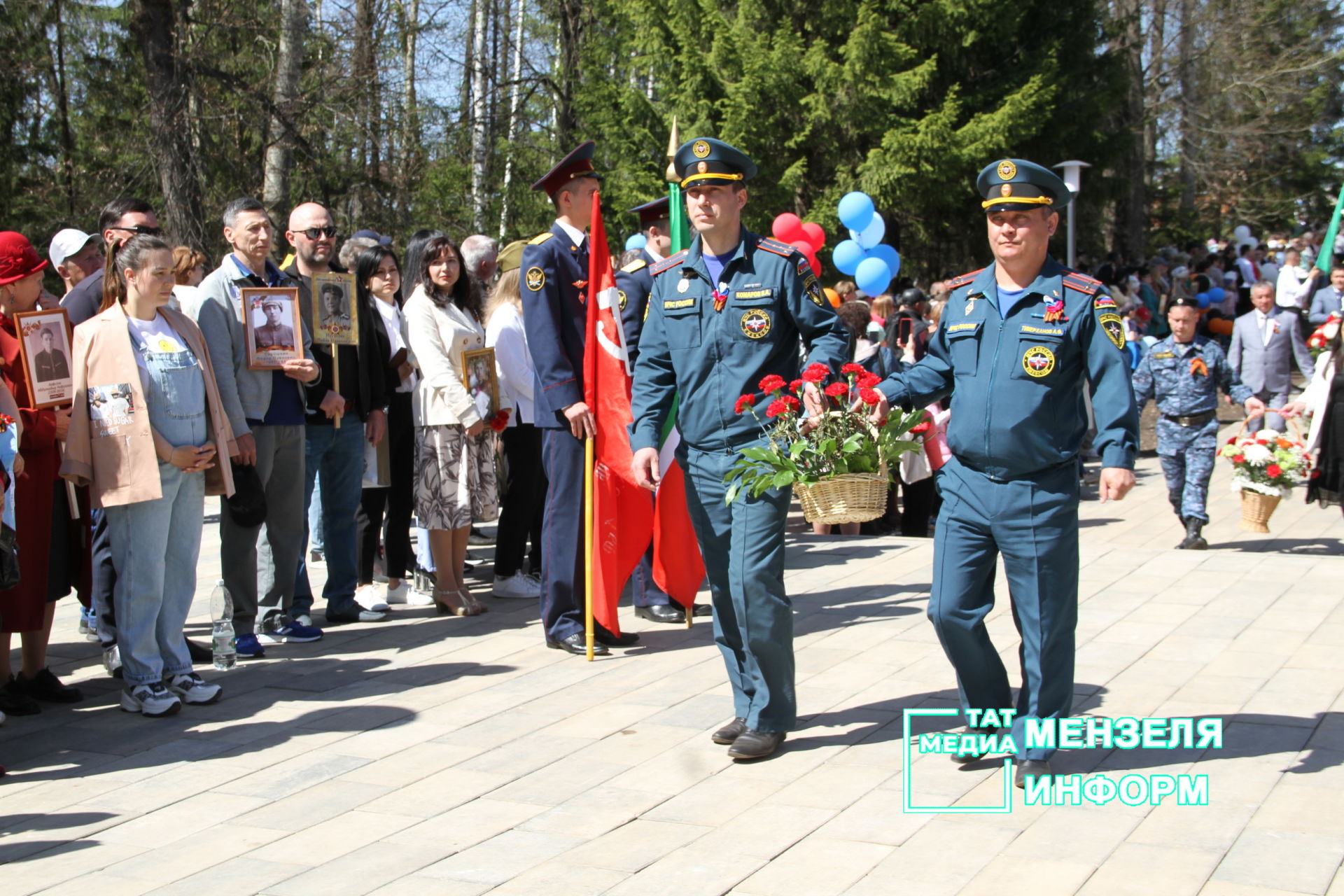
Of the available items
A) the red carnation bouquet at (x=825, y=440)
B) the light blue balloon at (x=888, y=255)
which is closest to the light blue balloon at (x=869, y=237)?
the light blue balloon at (x=888, y=255)

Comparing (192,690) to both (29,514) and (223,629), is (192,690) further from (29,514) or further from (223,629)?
(29,514)

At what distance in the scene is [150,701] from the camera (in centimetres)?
558

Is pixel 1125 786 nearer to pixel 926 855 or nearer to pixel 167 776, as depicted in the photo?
pixel 926 855

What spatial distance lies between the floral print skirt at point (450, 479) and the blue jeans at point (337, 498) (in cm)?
36

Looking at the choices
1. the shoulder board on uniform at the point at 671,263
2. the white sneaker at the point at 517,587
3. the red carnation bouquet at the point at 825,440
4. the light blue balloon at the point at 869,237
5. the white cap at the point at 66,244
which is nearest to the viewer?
the red carnation bouquet at the point at 825,440

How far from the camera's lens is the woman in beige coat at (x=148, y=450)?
17.9 ft

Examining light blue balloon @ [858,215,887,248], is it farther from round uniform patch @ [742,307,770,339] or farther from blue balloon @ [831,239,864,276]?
round uniform patch @ [742,307,770,339]

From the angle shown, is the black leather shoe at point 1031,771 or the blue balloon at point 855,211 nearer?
the black leather shoe at point 1031,771

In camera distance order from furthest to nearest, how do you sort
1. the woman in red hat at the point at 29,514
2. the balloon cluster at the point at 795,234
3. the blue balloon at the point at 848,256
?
1. the blue balloon at the point at 848,256
2. the balloon cluster at the point at 795,234
3. the woman in red hat at the point at 29,514

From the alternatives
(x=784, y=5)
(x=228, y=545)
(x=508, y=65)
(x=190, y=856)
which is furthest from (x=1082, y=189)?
(x=190, y=856)

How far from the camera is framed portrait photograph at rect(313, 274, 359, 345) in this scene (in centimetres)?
694

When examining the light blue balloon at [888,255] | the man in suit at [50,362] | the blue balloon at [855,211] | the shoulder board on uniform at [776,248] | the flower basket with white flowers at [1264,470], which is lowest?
the flower basket with white flowers at [1264,470]

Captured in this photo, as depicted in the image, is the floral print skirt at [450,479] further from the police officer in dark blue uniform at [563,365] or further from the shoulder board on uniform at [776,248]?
the shoulder board on uniform at [776,248]

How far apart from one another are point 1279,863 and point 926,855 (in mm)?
986
